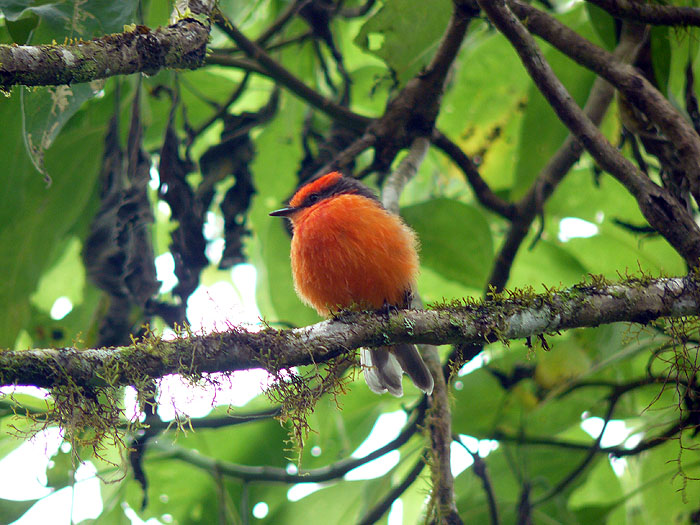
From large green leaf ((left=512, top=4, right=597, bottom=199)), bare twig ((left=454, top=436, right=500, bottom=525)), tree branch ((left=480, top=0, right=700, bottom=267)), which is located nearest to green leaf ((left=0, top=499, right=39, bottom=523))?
bare twig ((left=454, top=436, right=500, bottom=525))

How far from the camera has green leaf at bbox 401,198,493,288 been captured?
411 centimetres

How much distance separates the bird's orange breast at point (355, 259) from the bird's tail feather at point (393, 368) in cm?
28

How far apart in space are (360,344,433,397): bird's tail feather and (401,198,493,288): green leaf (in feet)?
2.62

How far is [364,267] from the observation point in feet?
11.3

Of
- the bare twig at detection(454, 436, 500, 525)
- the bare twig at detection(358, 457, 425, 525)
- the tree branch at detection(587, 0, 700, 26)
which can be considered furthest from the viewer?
the bare twig at detection(358, 457, 425, 525)

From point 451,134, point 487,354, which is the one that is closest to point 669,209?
point 487,354

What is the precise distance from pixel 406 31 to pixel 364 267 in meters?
1.53

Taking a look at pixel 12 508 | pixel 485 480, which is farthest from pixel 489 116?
pixel 12 508

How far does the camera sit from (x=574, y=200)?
4355 millimetres

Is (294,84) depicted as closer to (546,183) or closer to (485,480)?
(546,183)

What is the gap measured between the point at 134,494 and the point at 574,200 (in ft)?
11.1

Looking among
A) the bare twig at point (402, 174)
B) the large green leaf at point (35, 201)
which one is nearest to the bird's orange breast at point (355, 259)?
the bare twig at point (402, 174)

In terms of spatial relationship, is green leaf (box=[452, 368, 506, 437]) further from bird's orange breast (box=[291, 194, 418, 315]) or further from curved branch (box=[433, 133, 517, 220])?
curved branch (box=[433, 133, 517, 220])

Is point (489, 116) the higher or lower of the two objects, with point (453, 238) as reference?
higher
